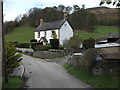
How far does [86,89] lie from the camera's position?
11734 mm

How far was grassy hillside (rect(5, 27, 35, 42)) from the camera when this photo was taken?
2891 inches

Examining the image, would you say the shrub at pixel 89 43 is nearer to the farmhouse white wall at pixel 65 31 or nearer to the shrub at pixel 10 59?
the farmhouse white wall at pixel 65 31

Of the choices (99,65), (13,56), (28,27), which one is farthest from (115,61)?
(28,27)

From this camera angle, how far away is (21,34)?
3132 inches

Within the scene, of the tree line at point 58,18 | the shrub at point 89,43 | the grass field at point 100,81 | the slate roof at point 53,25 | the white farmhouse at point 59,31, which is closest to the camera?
the grass field at point 100,81

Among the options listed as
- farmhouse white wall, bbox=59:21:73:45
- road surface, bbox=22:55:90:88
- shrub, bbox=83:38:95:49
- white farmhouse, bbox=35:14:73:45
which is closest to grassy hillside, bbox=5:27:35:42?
white farmhouse, bbox=35:14:73:45

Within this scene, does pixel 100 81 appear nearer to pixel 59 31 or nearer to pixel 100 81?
pixel 100 81

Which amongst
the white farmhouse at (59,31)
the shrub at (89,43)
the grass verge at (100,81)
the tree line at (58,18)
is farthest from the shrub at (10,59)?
the white farmhouse at (59,31)

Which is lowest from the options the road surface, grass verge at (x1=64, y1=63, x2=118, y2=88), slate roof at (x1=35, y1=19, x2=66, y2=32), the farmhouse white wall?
the road surface

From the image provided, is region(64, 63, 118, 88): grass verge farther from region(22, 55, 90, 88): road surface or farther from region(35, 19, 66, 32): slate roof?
region(35, 19, 66, 32): slate roof

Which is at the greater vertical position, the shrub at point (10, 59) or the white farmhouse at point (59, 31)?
the white farmhouse at point (59, 31)

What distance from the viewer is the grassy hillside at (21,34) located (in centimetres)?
7344

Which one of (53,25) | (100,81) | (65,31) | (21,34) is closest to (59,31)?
(65,31)

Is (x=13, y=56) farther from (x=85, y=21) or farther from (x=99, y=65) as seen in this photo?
(x=85, y=21)
